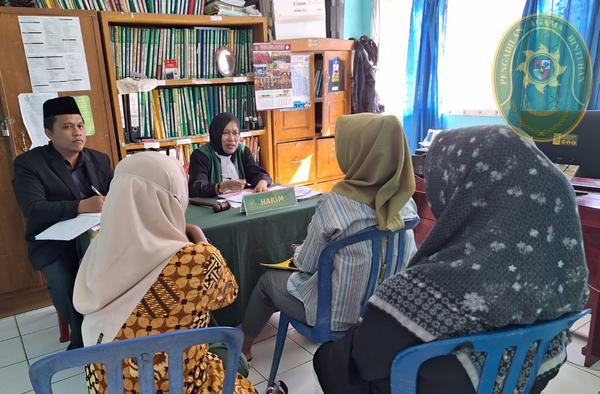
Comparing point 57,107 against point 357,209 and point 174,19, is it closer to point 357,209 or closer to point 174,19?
point 174,19

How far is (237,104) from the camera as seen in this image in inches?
129

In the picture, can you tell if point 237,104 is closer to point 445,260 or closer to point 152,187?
point 152,187

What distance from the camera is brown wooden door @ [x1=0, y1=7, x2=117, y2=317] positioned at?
235 cm

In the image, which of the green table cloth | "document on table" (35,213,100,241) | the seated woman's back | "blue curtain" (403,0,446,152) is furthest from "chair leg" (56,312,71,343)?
"blue curtain" (403,0,446,152)

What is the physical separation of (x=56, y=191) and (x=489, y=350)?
2.08 metres

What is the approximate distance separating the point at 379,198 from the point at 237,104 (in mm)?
2101

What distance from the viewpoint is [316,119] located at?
370 centimetres

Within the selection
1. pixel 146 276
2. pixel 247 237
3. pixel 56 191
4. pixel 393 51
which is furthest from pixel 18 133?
pixel 393 51

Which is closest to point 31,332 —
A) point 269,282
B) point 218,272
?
point 269,282

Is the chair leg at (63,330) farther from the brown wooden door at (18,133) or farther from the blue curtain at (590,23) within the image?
the blue curtain at (590,23)

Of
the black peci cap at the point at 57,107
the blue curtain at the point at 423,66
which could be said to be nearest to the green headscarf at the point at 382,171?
the black peci cap at the point at 57,107

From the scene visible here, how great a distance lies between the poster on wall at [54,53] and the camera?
2.38 metres

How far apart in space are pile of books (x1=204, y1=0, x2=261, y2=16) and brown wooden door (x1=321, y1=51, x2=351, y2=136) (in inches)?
26.2

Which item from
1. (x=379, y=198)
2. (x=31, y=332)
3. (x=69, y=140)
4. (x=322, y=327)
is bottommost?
(x=31, y=332)
